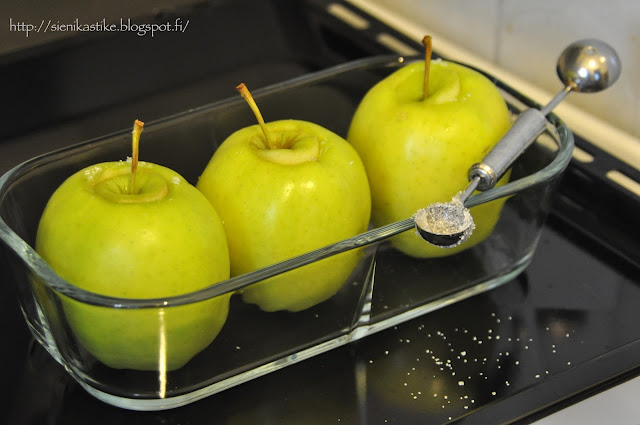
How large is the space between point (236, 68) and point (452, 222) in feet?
1.32

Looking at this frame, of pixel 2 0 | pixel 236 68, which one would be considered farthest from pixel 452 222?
pixel 2 0

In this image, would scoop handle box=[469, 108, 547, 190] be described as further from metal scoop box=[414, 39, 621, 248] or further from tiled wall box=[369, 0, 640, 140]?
tiled wall box=[369, 0, 640, 140]

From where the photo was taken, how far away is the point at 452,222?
44cm

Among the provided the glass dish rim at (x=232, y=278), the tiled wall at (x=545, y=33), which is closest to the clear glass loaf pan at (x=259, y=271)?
the glass dish rim at (x=232, y=278)

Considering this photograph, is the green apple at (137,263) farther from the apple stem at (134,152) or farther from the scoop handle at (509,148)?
the scoop handle at (509,148)

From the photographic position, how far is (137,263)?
422 millimetres

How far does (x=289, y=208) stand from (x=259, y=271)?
5 cm

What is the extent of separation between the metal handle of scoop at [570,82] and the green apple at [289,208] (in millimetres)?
83

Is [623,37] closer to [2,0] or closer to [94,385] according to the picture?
[94,385]

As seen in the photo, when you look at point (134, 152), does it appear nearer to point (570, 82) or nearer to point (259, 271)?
point (259, 271)

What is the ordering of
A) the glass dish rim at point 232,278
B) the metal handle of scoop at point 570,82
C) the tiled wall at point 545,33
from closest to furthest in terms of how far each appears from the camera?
the glass dish rim at point 232,278 → the metal handle of scoop at point 570,82 → the tiled wall at point 545,33

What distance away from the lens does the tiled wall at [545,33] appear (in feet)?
2.02

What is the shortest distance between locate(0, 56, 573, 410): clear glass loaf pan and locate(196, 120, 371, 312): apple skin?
14mm

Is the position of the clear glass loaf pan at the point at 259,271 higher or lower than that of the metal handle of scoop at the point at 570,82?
lower
